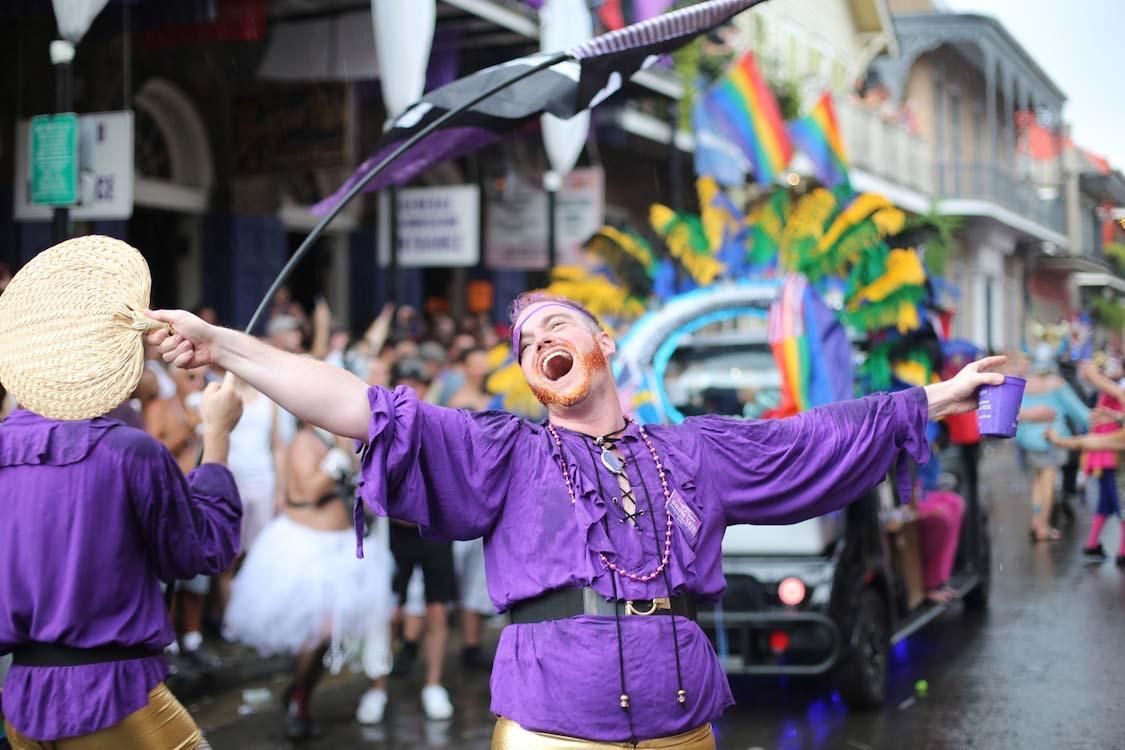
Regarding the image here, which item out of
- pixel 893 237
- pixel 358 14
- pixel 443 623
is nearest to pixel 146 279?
pixel 443 623

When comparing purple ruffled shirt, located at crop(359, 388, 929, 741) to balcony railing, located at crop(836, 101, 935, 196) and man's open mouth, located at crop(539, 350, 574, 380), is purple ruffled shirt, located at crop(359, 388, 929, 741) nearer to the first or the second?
man's open mouth, located at crop(539, 350, 574, 380)

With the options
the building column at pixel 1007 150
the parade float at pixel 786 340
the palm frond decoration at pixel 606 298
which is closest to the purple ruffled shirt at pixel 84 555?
the parade float at pixel 786 340

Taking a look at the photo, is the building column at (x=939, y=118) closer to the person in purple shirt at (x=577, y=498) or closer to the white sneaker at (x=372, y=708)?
the white sneaker at (x=372, y=708)

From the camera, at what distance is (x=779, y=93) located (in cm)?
2459

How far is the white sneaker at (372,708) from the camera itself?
7656mm

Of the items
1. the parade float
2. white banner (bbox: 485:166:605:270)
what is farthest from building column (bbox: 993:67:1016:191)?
the parade float

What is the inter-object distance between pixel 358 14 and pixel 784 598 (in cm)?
912

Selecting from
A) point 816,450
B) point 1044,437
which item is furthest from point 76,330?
point 1044,437

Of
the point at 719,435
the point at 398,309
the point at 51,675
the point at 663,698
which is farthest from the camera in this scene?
the point at 398,309

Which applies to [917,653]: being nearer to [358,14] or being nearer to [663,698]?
[663,698]

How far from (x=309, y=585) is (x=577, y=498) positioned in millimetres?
4258

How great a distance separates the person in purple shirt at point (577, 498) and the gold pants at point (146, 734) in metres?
1.13

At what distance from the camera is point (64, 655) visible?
391 cm

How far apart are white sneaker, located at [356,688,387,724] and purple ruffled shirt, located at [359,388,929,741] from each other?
14.8 feet
